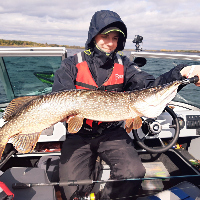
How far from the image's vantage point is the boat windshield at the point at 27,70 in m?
3.56

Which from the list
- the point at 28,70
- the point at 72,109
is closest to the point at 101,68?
the point at 72,109

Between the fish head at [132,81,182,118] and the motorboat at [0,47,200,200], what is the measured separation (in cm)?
80

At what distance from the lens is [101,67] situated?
273cm

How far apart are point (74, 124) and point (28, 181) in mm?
854

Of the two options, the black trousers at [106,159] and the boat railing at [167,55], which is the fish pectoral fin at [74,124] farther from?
the boat railing at [167,55]

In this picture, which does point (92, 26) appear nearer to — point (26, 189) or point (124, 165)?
point (124, 165)

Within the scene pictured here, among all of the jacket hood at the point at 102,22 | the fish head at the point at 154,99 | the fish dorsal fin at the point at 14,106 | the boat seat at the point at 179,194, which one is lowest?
the boat seat at the point at 179,194

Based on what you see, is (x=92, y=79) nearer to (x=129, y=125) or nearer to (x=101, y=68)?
(x=101, y=68)

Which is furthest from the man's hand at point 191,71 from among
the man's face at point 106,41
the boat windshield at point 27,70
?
the boat windshield at point 27,70

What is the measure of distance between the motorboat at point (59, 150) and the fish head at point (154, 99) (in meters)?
0.80

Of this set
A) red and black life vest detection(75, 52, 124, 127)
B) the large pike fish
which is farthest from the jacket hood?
the large pike fish

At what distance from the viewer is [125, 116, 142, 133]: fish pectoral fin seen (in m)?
2.19

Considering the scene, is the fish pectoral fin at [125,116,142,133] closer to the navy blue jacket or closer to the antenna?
the navy blue jacket

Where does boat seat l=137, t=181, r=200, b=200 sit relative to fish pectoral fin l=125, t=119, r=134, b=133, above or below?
below
